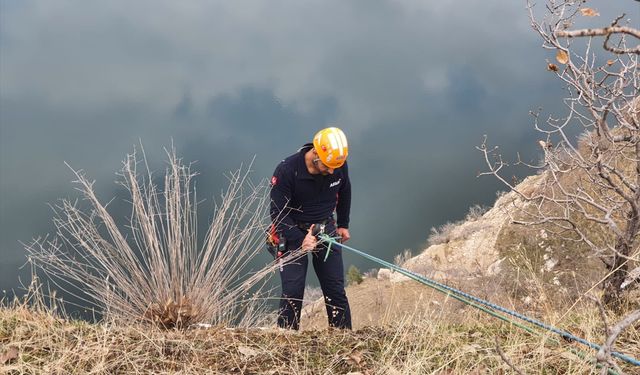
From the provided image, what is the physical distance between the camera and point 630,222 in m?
3.96

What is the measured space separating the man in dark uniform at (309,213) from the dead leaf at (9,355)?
200 centimetres

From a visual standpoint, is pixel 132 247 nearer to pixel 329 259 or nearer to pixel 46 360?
pixel 46 360

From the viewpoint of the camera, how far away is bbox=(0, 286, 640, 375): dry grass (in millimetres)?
2697

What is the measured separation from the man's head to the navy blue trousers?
0.80 m

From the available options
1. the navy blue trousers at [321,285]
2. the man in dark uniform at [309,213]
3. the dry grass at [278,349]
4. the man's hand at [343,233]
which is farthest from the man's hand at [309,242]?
the dry grass at [278,349]

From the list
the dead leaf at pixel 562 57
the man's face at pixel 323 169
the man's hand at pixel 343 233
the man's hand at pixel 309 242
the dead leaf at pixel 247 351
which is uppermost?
the dead leaf at pixel 562 57

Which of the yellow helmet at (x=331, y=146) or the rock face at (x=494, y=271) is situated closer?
the yellow helmet at (x=331, y=146)

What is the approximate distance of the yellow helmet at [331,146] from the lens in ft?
13.9

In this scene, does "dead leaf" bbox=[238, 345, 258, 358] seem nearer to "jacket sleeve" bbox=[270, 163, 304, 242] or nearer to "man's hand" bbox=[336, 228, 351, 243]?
"jacket sleeve" bbox=[270, 163, 304, 242]

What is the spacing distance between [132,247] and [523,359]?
2.79 metres

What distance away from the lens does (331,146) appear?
423cm

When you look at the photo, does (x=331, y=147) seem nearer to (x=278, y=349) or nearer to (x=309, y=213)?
(x=309, y=213)

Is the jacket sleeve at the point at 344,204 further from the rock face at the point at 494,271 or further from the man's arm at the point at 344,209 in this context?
the rock face at the point at 494,271

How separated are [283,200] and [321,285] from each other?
85cm
